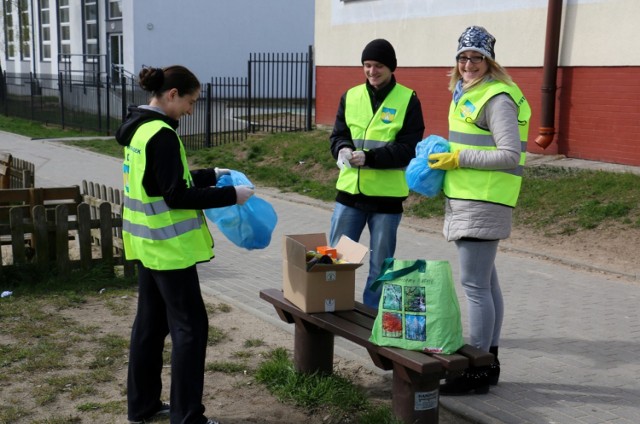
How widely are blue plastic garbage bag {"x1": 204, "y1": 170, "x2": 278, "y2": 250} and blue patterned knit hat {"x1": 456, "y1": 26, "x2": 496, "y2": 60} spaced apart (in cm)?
138

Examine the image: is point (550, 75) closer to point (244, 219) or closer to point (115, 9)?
point (244, 219)

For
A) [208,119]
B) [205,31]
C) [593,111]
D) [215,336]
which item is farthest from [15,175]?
[205,31]

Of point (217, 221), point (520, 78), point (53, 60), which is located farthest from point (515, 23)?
point (53, 60)

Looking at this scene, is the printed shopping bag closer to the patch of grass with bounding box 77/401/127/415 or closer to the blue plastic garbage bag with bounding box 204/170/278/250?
the blue plastic garbage bag with bounding box 204/170/278/250

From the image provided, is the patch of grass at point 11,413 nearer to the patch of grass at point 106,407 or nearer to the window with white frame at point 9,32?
the patch of grass at point 106,407

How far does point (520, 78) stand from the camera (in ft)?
42.7

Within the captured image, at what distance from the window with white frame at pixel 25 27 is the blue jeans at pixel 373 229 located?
37601mm

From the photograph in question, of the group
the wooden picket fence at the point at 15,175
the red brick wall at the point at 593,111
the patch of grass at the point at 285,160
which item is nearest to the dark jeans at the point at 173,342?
the wooden picket fence at the point at 15,175

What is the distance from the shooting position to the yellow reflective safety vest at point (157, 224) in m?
3.81

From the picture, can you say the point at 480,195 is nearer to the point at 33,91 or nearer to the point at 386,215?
the point at 386,215

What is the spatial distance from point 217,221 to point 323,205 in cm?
729

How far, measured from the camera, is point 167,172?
373 cm

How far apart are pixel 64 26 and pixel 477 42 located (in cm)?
3474

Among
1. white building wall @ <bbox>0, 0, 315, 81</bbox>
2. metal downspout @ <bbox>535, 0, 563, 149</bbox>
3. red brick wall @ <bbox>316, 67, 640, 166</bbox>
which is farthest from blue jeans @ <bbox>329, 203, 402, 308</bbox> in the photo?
white building wall @ <bbox>0, 0, 315, 81</bbox>
